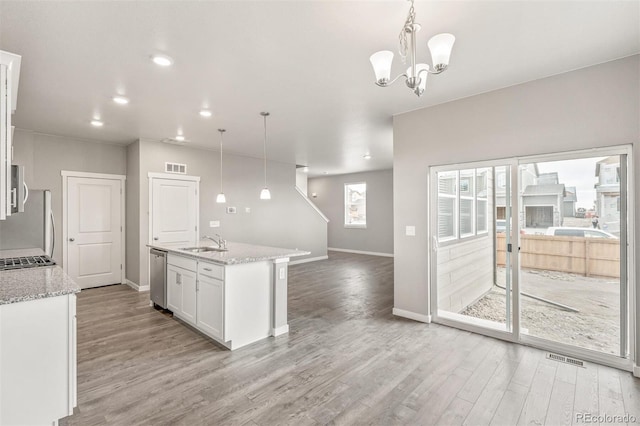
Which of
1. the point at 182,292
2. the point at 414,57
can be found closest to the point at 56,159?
the point at 182,292

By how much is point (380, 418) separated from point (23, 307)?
90.3 inches

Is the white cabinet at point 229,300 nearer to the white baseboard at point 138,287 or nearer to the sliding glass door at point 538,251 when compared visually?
the sliding glass door at point 538,251

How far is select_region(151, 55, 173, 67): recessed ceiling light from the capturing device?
2670 millimetres

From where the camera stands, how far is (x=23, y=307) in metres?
1.77

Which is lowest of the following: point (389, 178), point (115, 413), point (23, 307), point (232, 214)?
point (115, 413)

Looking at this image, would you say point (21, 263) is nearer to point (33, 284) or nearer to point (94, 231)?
point (33, 284)

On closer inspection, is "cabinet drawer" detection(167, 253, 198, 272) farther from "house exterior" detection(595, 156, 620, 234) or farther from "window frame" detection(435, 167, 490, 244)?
"house exterior" detection(595, 156, 620, 234)

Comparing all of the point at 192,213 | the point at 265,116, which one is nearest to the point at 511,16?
the point at 265,116

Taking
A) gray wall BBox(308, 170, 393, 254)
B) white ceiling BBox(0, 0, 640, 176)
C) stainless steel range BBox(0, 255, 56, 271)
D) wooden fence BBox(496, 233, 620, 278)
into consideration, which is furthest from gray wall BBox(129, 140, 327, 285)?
wooden fence BBox(496, 233, 620, 278)

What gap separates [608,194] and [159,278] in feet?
17.1

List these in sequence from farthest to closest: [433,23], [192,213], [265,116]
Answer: [192,213]
[265,116]
[433,23]

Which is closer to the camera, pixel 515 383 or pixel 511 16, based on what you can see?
pixel 511 16

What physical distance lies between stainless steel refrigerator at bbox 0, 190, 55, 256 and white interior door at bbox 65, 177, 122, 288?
5.29ft

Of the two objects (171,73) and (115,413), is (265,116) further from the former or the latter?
(115,413)
